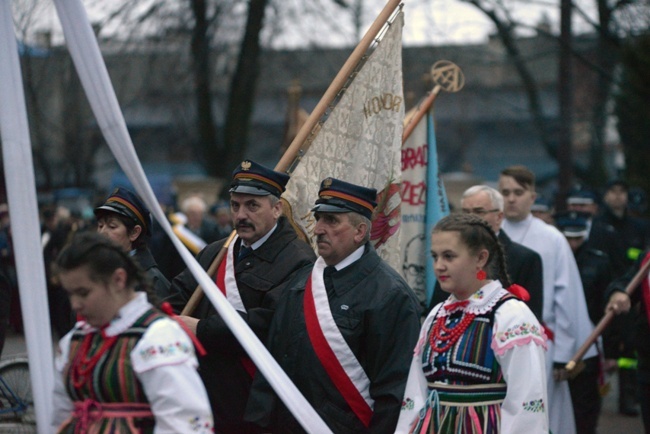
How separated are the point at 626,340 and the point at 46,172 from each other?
17697 millimetres

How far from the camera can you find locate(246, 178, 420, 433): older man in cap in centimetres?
491

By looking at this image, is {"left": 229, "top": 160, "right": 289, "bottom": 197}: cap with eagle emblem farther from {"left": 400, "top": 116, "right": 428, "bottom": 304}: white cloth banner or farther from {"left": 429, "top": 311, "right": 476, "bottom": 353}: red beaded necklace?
{"left": 400, "top": 116, "right": 428, "bottom": 304}: white cloth banner

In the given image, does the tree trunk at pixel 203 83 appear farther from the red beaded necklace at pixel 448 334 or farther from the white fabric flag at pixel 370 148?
the red beaded necklace at pixel 448 334

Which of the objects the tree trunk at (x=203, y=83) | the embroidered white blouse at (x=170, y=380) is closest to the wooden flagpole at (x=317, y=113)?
the embroidered white blouse at (x=170, y=380)

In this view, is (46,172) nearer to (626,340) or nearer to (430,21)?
(430,21)

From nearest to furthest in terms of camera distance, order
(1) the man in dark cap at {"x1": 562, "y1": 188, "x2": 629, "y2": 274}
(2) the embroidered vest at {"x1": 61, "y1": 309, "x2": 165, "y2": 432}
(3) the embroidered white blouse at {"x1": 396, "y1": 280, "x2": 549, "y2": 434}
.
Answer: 1. (2) the embroidered vest at {"x1": 61, "y1": 309, "x2": 165, "y2": 432}
2. (3) the embroidered white blouse at {"x1": 396, "y1": 280, "x2": 549, "y2": 434}
3. (1) the man in dark cap at {"x1": 562, "y1": 188, "x2": 629, "y2": 274}

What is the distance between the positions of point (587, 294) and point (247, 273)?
414 cm

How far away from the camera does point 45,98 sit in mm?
23266

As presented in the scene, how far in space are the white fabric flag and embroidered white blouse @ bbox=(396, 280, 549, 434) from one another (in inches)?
64.0

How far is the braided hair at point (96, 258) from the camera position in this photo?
3.61 meters

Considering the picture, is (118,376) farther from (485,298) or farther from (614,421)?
(614,421)

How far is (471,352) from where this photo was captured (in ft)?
14.6

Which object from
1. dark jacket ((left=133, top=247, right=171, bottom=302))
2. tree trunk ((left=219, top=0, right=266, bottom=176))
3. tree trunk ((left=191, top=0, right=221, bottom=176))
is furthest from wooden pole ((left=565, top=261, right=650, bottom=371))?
tree trunk ((left=219, top=0, right=266, bottom=176))

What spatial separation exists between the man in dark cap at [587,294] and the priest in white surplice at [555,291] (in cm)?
28
